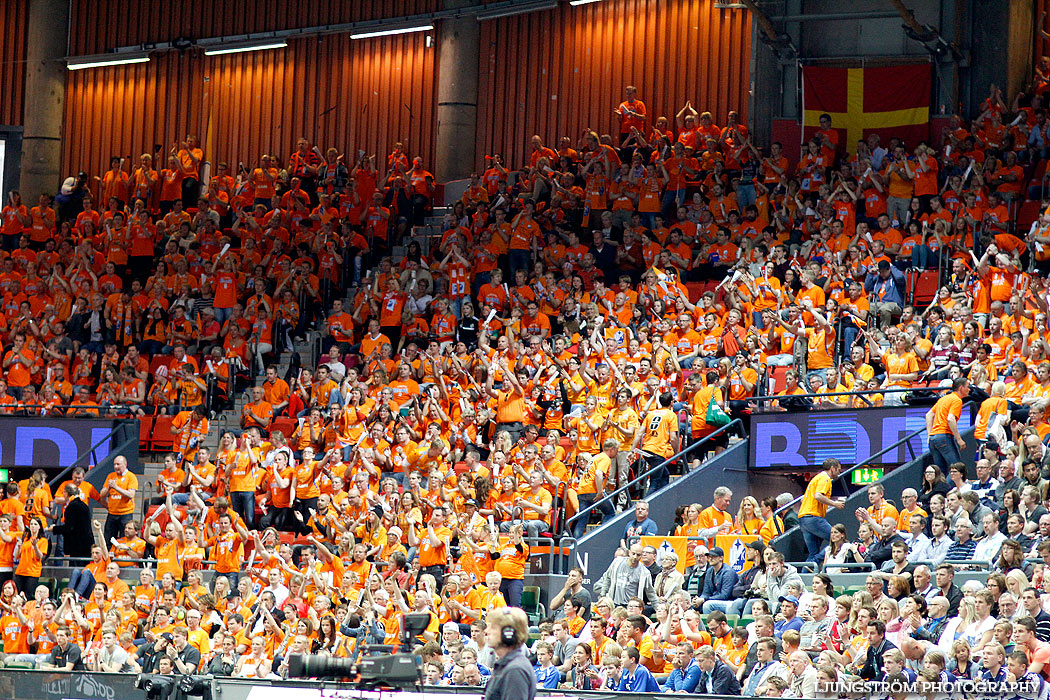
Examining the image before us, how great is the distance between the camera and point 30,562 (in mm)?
19047

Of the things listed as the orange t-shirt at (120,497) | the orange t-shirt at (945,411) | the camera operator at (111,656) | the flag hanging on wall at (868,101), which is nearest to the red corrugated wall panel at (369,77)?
the flag hanging on wall at (868,101)

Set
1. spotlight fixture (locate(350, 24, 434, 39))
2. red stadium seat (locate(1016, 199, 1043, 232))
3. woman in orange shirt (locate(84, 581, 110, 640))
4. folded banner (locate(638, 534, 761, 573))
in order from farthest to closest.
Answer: spotlight fixture (locate(350, 24, 434, 39)) < red stadium seat (locate(1016, 199, 1043, 232)) < woman in orange shirt (locate(84, 581, 110, 640)) < folded banner (locate(638, 534, 761, 573))

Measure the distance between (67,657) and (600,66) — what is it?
57.2 ft

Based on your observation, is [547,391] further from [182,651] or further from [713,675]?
[713,675]

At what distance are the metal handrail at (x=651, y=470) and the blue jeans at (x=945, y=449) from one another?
261 centimetres

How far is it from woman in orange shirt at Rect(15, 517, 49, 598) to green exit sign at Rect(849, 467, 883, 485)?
32.7ft

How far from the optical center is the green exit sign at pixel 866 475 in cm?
1720

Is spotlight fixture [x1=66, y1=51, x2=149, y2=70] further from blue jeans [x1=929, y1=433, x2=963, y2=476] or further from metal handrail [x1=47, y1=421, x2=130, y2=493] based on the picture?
blue jeans [x1=929, y1=433, x2=963, y2=476]

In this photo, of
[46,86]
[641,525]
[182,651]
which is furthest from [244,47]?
[182,651]

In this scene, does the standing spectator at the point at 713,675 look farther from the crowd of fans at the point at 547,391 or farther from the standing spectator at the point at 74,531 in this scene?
the standing spectator at the point at 74,531

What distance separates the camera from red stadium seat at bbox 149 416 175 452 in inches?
893

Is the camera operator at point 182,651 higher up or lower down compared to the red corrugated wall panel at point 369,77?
lower down

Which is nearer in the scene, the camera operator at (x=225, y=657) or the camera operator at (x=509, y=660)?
the camera operator at (x=509, y=660)

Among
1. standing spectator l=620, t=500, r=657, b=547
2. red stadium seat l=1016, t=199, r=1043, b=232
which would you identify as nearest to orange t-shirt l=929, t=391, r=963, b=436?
standing spectator l=620, t=500, r=657, b=547
